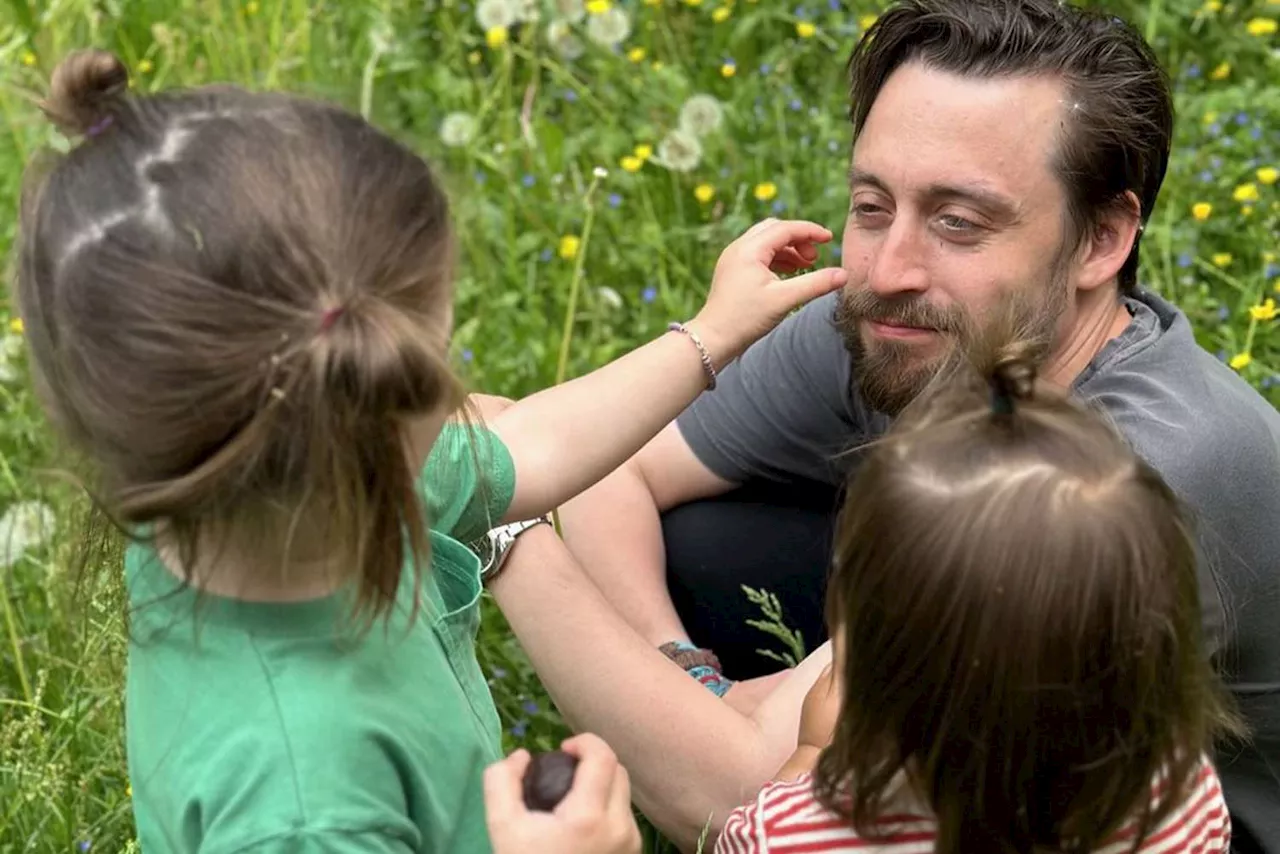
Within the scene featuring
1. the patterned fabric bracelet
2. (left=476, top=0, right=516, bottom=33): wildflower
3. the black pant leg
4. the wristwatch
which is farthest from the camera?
(left=476, top=0, right=516, bottom=33): wildflower

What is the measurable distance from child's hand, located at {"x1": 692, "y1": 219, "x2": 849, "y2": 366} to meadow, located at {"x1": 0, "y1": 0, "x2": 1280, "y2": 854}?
67cm

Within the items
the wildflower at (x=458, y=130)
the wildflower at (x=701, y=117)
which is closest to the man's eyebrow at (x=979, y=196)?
the wildflower at (x=701, y=117)

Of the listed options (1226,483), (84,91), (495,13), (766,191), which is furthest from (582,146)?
(84,91)

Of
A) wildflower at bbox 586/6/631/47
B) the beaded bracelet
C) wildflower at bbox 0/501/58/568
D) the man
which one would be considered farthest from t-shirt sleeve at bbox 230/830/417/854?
wildflower at bbox 586/6/631/47

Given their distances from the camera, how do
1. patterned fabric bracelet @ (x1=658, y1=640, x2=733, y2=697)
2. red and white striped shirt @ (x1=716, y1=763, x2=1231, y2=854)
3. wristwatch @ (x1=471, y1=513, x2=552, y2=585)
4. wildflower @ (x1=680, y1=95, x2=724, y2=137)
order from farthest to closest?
1. wildflower @ (x1=680, y1=95, x2=724, y2=137)
2. patterned fabric bracelet @ (x1=658, y1=640, x2=733, y2=697)
3. wristwatch @ (x1=471, y1=513, x2=552, y2=585)
4. red and white striped shirt @ (x1=716, y1=763, x2=1231, y2=854)

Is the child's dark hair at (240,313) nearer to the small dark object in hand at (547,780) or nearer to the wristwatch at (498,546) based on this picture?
the small dark object in hand at (547,780)

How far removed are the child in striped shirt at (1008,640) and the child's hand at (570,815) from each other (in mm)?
179

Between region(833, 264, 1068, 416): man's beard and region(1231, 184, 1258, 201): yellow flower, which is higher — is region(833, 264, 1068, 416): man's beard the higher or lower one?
the higher one

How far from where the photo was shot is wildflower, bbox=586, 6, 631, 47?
390 centimetres

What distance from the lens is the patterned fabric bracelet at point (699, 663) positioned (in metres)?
2.42

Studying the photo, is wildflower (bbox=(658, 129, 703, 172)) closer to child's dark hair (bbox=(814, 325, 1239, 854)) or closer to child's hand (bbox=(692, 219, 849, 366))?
child's hand (bbox=(692, 219, 849, 366))

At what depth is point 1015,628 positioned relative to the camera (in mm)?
1339

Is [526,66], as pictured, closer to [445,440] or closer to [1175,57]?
[1175,57]

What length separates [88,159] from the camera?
1.32 m
